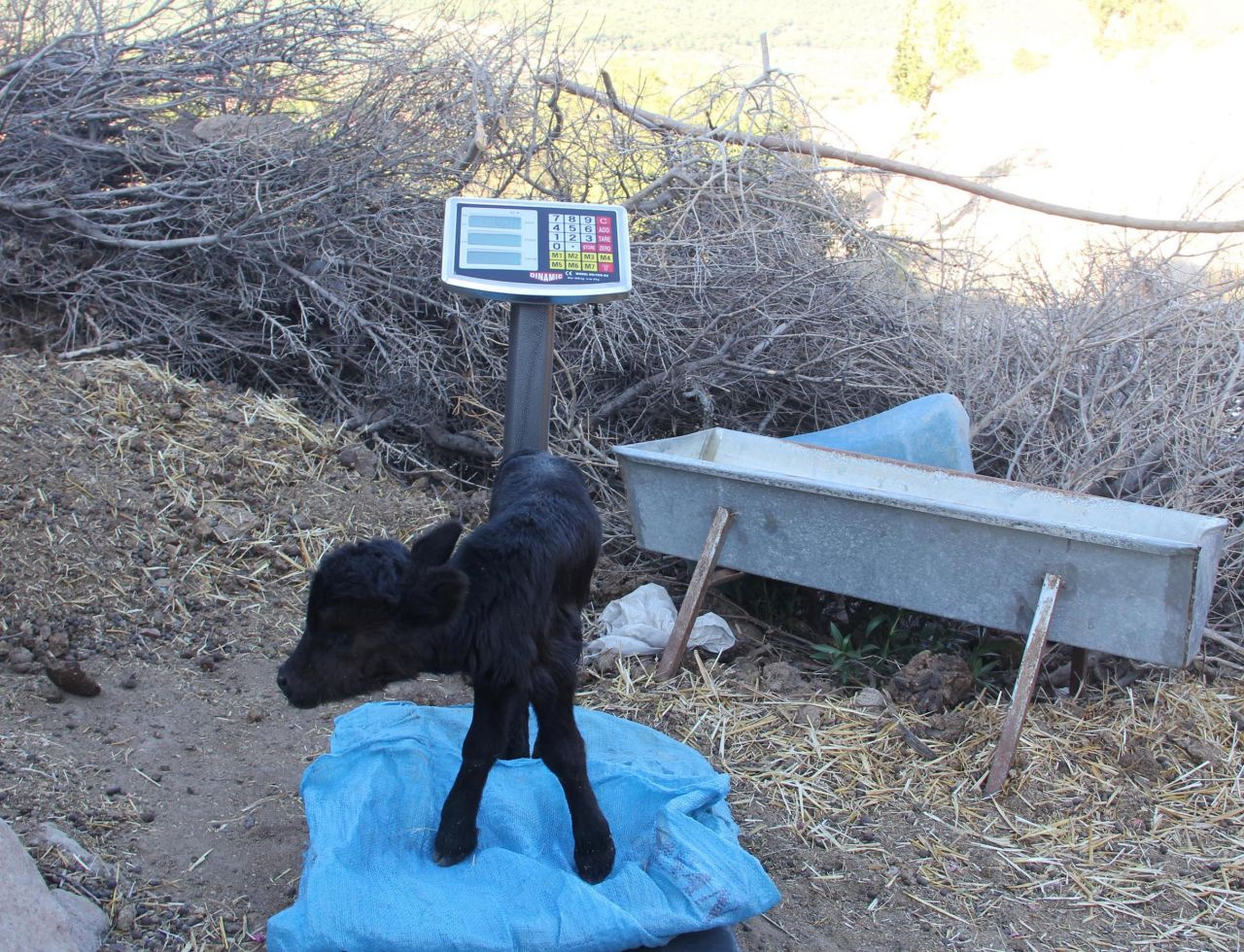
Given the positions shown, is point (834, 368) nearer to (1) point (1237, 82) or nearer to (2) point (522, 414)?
(2) point (522, 414)

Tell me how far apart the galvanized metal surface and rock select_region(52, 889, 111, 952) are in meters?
2.44

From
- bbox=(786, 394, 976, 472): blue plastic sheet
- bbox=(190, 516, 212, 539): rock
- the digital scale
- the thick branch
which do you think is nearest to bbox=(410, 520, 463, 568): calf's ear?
the digital scale

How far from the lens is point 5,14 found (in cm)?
603

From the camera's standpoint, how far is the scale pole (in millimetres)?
3758

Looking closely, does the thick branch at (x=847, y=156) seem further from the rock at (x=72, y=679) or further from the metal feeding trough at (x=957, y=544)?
the rock at (x=72, y=679)

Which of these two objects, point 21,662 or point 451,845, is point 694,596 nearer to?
point 451,845

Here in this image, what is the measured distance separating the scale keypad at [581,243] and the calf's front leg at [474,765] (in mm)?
1546

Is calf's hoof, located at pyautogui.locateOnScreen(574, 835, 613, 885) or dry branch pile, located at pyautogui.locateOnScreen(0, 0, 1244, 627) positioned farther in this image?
dry branch pile, located at pyautogui.locateOnScreen(0, 0, 1244, 627)

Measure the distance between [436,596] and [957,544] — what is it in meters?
2.17

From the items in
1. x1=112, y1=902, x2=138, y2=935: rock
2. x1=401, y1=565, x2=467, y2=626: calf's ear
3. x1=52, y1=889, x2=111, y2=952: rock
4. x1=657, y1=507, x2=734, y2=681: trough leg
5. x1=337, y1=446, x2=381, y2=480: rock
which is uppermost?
x1=401, y1=565, x2=467, y2=626: calf's ear

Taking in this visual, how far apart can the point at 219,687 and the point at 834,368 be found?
131 inches

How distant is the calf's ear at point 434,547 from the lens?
99.3 inches

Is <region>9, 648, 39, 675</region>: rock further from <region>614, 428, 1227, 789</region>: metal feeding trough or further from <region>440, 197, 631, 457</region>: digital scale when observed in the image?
<region>614, 428, 1227, 789</region>: metal feeding trough

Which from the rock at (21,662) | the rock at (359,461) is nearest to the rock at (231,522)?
the rock at (359,461)
